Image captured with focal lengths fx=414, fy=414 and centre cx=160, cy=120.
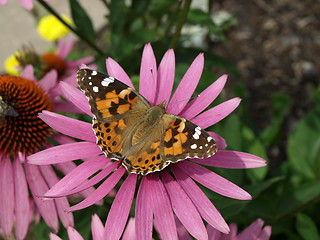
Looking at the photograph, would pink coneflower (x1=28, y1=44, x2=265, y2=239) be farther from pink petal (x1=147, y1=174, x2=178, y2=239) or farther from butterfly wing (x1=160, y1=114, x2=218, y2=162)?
butterfly wing (x1=160, y1=114, x2=218, y2=162)

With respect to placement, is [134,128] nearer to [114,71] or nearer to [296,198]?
[114,71]

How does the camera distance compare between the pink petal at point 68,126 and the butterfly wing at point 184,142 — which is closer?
the butterfly wing at point 184,142

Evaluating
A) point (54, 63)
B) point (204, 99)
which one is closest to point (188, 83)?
point (204, 99)

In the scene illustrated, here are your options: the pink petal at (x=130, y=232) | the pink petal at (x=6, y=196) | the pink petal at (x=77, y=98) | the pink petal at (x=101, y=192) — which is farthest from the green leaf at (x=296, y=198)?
the pink petal at (x=6, y=196)

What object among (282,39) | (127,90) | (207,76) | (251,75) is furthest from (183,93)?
(282,39)

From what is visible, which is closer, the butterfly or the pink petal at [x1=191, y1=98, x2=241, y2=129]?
the butterfly

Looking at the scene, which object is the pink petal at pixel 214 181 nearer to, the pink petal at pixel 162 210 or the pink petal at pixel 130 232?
the pink petal at pixel 162 210

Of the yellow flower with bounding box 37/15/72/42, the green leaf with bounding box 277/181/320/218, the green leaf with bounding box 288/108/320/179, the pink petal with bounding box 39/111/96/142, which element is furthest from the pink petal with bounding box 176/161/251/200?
the yellow flower with bounding box 37/15/72/42
